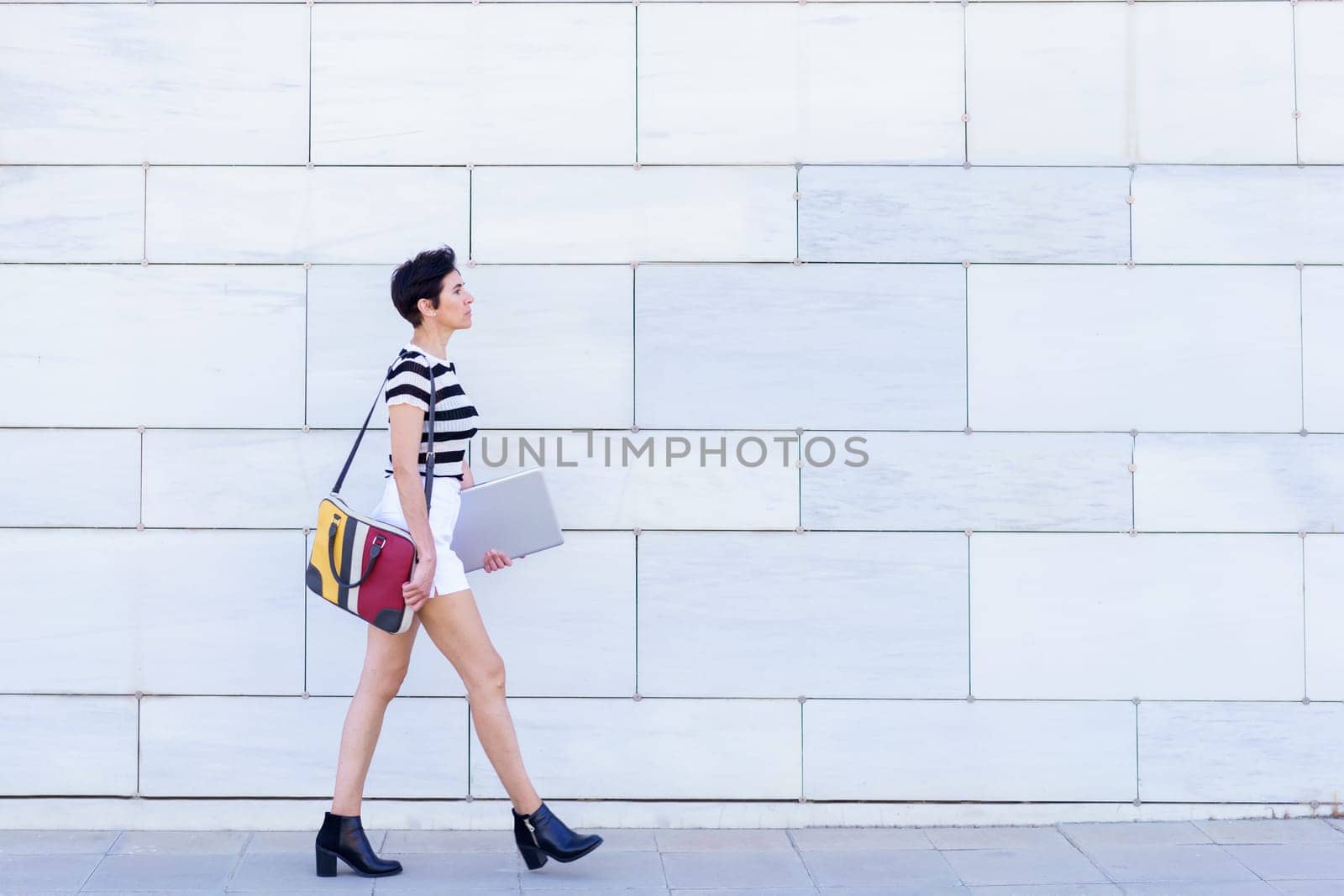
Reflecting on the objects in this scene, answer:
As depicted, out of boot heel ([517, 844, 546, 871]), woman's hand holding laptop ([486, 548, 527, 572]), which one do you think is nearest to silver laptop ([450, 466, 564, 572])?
woman's hand holding laptop ([486, 548, 527, 572])

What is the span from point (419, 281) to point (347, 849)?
6.36 ft

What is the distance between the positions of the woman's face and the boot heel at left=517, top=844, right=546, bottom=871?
1.79 m

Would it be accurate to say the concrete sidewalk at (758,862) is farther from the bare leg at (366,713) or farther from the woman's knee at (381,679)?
the woman's knee at (381,679)

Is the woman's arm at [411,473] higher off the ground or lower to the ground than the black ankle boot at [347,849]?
higher

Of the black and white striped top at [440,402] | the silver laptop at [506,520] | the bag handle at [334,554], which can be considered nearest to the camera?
the bag handle at [334,554]

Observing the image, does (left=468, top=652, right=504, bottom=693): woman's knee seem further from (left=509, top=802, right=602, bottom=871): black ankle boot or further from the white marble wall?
the white marble wall

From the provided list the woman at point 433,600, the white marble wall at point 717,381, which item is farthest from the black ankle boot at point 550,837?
the white marble wall at point 717,381

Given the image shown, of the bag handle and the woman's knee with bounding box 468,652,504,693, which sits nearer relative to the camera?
the bag handle

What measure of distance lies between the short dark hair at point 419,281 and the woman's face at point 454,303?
17 mm

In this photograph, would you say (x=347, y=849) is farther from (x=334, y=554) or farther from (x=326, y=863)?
(x=334, y=554)

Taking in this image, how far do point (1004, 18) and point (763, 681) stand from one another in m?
2.82

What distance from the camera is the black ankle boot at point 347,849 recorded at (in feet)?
14.0

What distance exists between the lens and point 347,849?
4.28 metres

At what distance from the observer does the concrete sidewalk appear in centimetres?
429
